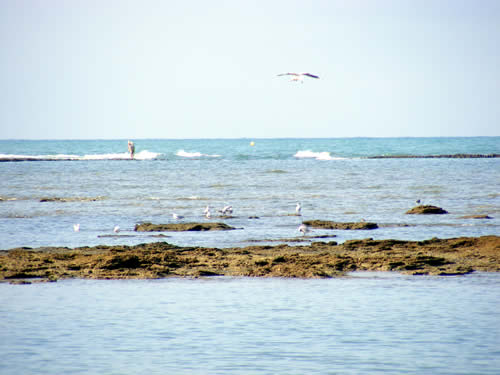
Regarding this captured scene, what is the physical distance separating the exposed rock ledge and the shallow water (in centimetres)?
54

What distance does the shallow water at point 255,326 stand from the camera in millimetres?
7875

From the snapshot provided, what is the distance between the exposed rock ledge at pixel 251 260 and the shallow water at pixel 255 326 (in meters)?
0.54

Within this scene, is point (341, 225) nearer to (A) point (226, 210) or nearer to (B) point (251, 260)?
(A) point (226, 210)

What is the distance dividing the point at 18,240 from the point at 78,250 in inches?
129

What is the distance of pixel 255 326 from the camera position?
30.9ft

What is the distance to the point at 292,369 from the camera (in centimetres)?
764

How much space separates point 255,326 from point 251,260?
4464mm

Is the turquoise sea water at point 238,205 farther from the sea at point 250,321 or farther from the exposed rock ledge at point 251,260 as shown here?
the exposed rock ledge at point 251,260

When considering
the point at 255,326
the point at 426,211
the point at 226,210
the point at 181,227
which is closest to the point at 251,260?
the point at 255,326

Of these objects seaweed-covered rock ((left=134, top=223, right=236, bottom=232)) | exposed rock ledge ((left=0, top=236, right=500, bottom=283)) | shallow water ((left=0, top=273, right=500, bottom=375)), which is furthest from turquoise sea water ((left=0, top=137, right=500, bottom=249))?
shallow water ((left=0, top=273, right=500, bottom=375))

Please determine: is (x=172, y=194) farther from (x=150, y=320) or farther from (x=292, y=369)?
(x=292, y=369)

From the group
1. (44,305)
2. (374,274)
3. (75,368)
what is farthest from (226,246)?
(75,368)

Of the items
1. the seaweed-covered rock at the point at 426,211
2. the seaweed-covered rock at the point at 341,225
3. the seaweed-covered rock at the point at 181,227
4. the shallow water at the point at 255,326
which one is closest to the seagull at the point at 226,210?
the seaweed-covered rock at the point at 181,227

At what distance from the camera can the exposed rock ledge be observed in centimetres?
1290
